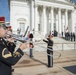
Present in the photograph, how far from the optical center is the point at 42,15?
133 feet

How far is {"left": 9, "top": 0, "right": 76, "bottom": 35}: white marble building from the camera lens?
38.5m

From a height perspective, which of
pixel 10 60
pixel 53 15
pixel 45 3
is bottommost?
pixel 10 60

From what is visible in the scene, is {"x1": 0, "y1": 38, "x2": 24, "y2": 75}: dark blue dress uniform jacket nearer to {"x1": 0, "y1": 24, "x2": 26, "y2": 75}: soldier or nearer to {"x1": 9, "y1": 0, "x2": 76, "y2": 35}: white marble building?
{"x1": 0, "y1": 24, "x2": 26, "y2": 75}: soldier

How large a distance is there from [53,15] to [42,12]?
143 inches

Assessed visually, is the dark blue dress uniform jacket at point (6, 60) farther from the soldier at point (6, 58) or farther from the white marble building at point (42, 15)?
the white marble building at point (42, 15)

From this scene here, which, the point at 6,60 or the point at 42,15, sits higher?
the point at 42,15

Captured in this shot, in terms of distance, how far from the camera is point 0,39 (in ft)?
8.84

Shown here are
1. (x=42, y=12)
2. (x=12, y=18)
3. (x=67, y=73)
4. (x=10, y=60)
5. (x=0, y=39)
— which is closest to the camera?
(x=10, y=60)

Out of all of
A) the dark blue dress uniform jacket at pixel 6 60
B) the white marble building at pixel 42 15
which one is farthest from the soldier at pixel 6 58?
the white marble building at pixel 42 15

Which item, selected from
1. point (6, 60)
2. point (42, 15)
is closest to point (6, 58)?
point (6, 60)

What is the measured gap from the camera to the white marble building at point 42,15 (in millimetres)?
38469

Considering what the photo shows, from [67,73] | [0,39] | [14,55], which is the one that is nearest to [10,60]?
[14,55]

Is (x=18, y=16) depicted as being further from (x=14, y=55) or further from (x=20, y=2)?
(x=14, y=55)

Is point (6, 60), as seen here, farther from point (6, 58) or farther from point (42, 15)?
point (42, 15)
